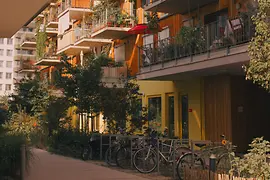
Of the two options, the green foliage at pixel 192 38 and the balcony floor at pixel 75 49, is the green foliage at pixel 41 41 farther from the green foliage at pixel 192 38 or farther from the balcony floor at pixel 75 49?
the green foliage at pixel 192 38

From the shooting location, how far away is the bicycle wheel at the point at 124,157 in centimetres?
1455

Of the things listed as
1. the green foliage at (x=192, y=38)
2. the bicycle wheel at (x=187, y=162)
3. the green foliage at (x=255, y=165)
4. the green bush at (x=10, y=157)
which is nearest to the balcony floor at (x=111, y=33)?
the green foliage at (x=192, y=38)

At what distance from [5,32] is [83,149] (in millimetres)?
5816

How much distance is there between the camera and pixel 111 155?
609 inches

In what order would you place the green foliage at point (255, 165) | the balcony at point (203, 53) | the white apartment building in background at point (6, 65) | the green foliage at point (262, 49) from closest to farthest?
the green foliage at point (255, 165) → the green foliage at point (262, 49) → the balcony at point (203, 53) → the white apartment building in background at point (6, 65)

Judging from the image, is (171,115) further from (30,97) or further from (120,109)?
(30,97)

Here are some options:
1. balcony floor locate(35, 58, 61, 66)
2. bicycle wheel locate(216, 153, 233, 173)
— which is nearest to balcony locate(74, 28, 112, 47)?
balcony floor locate(35, 58, 61, 66)

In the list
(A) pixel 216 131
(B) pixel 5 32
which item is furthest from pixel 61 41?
(B) pixel 5 32

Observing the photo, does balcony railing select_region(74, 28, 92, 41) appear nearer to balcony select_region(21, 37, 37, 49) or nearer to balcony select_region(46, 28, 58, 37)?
balcony select_region(46, 28, 58, 37)

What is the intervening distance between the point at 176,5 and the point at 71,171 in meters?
11.1

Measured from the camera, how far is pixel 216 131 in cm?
1980

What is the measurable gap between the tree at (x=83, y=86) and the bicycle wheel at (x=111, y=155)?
4628 mm

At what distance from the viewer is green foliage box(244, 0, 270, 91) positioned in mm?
10648

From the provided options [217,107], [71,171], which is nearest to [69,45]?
[217,107]
